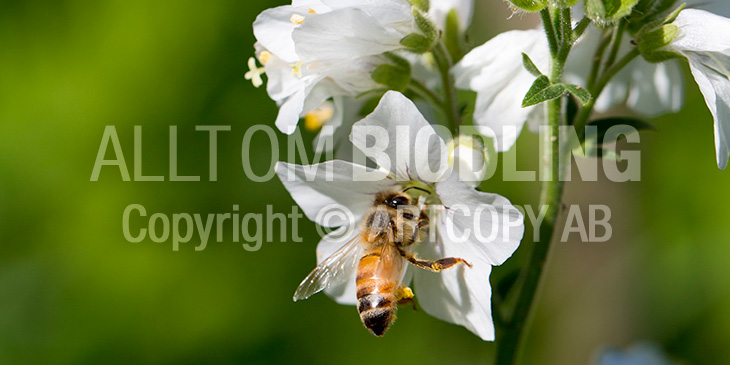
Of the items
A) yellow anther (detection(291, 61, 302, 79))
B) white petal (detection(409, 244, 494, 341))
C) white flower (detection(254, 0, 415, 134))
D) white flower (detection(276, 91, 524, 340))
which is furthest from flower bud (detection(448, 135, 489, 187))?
yellow anther (detection(291, 61, 302, 79))

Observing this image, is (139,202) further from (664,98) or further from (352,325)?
(664,98)

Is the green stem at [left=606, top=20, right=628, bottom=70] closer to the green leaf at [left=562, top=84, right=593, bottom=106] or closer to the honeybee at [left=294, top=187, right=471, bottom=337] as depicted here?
the green leaf at [left=562, top=84, right=593, bottom=106]

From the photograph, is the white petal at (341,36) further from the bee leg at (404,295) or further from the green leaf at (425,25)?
the bee leg at (404,295)

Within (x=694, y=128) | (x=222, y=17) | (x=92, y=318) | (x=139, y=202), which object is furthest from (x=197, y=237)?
(x=694, y=128)

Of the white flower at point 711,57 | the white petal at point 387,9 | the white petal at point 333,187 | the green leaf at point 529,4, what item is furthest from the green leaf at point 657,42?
the white petal at point 333,187

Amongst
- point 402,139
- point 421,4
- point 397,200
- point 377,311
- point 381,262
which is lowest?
point 377,311

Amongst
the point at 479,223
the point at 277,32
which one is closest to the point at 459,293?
the point at 479,223

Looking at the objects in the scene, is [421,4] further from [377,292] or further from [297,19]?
[377,292]
